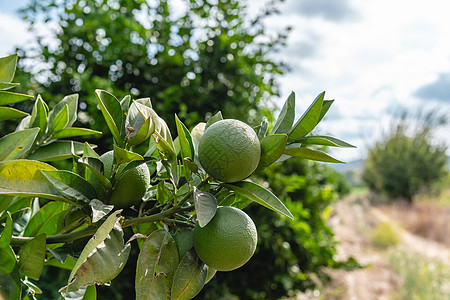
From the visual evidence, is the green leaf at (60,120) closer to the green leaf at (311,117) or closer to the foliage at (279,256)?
the green leaf at (311,117)

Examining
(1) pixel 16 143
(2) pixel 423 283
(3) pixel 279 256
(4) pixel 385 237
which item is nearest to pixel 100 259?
(1) pixel 16 143

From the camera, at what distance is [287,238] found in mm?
1767

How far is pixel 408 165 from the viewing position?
11500 millimetres

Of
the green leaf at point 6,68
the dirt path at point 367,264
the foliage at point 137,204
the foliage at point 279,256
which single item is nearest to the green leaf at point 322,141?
the foliage at point 137,204

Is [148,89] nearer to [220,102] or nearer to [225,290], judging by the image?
[220,102]

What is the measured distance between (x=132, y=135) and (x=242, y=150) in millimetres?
126

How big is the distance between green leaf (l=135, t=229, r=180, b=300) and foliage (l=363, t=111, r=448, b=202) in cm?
1228

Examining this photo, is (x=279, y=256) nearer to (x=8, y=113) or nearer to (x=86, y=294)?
(x=86, y=294)

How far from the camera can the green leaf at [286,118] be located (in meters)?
0.44

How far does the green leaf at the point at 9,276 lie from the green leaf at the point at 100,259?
113 millimetres

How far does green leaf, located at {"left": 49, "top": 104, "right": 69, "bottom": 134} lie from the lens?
23.3 inches

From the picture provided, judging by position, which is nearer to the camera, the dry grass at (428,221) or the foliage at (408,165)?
the dry grass at (428,221)

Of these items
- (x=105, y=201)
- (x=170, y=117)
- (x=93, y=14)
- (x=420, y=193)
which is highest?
(x=105, y=201)

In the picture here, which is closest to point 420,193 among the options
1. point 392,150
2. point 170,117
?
point 392,150
